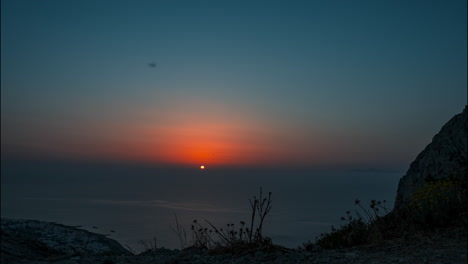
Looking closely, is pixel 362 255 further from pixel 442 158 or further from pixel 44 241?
pixel 44 241

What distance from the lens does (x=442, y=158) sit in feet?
28.3

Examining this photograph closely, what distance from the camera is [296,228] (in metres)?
19.9

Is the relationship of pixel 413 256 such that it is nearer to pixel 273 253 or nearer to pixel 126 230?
pixel 273 253

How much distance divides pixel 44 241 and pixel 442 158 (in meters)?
15.0

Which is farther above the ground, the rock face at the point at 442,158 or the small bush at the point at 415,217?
the rock face at the point at 442,158

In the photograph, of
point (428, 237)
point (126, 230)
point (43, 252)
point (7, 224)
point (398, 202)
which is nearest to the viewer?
point (428, 237)

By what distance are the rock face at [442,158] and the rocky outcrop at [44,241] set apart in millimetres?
8985

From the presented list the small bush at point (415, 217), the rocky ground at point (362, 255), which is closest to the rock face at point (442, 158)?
the small bush at point (415, 217)

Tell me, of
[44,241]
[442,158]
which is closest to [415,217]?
[442,158]

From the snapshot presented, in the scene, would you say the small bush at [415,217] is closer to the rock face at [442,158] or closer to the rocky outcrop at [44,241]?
the rock face at [442,158]

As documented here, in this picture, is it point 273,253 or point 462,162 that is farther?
point 462,162

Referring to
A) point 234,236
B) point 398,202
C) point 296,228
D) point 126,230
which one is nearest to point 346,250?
point 234,236

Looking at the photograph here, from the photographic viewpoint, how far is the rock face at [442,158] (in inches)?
325

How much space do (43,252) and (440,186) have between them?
1343 centimetres
